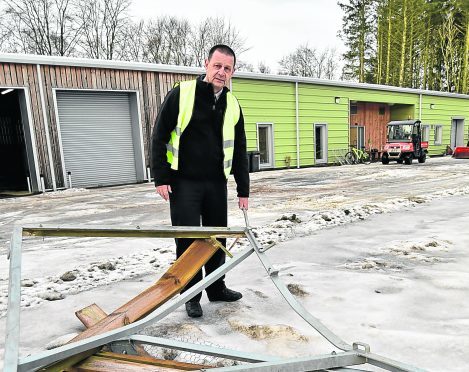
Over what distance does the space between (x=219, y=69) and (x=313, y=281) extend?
5.69 feet

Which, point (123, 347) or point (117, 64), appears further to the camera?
point (117, 64)

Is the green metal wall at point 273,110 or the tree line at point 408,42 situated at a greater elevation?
the tree line at point 408,42

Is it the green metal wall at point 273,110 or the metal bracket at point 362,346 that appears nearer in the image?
the metal bracket at point 362,346

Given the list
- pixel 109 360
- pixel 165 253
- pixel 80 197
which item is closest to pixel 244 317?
pixel 109 360

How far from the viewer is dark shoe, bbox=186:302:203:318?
7.39 ft

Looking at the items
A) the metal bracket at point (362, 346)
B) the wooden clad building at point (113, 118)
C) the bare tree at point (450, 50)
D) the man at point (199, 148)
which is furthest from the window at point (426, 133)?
the metal bracket at point (362, 346)

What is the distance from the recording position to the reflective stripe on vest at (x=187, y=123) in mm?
2299

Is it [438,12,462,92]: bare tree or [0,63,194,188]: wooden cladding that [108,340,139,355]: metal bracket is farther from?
[438,12,462,92]: bare tree

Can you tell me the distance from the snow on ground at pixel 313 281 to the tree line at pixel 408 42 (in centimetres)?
2586

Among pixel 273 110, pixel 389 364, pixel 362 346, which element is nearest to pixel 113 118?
pixel 273 110

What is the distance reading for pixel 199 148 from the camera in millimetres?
2373

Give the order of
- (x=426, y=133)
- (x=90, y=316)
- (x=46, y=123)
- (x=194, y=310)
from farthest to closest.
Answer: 1. (x=426, y=133)
2. (x=46, y=123)
3. (x=194, y=310)
4. (x=90, y=316)

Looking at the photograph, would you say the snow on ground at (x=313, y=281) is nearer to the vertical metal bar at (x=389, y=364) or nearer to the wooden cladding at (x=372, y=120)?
the vertical metal bar at (x=389, y=364)

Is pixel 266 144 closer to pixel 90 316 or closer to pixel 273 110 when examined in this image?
pixel 273 110
